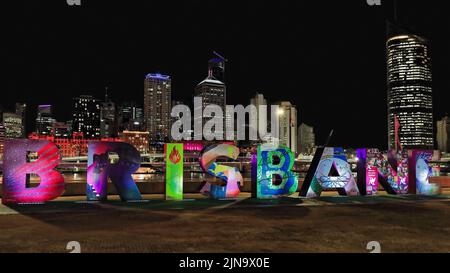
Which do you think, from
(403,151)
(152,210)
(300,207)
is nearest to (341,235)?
(300,207)

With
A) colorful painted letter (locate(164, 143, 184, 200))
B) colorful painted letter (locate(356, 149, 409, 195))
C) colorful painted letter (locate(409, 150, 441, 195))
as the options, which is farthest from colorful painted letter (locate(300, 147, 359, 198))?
colorful painted letter (locate(164, 143, 184, 200))

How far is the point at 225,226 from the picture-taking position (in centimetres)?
1107

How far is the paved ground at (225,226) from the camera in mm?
8617

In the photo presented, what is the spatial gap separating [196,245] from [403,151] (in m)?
16.2

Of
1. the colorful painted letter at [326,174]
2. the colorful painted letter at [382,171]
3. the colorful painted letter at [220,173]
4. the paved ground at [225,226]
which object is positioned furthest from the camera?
the colorful painted letter at [382,171]

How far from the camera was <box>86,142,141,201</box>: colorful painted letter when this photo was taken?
1659cm

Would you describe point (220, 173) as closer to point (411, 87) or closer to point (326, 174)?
point (326, 174)

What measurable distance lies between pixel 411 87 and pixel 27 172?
197m

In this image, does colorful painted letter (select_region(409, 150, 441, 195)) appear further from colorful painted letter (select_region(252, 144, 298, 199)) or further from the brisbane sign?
colorful painted letter (select_region(252, 144, 298, 199))

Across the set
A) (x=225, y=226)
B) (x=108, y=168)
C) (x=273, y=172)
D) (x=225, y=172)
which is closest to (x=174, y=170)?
(x=225, y=172)

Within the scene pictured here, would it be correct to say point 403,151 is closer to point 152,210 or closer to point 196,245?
point 152,210

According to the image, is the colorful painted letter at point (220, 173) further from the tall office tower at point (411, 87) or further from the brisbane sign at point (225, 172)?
the tall office tower at point (411, 87)

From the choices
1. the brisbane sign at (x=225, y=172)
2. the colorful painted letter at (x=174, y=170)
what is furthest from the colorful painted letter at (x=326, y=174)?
the colorful painted letter at (x=174, y=170)

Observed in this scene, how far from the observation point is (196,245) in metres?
8.62
